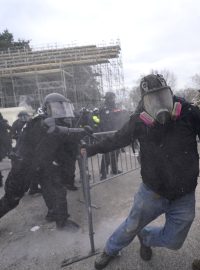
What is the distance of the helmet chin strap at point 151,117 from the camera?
264 cm

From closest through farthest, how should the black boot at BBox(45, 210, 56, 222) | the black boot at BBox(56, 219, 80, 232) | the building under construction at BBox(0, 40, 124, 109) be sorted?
the black boot at BBox(56, 219, 80, 232)
the black boot at BBox(45, 210, 56, 222)
the building under construction at BBox(0, 40, 124, 109)

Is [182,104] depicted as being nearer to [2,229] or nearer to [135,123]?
[135,123]

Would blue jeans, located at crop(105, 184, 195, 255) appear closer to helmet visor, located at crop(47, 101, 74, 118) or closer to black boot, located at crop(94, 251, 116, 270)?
black boot, located at crop(94, 251, 116, 270)

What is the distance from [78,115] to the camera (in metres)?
7.62

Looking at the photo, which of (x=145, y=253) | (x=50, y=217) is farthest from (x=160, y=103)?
(x=50, y=217)

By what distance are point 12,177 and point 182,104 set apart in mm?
2490

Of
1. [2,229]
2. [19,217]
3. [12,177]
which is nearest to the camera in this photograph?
[12,177]

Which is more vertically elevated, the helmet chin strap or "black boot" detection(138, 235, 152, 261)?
the helmet chin strap

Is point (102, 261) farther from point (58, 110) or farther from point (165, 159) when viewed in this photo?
point (58, 110)

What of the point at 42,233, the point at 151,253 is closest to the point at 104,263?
the point at 151,253

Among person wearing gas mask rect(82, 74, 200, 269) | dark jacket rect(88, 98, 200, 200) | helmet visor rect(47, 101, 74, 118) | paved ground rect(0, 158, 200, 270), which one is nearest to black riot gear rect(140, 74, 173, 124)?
person wearing gas mask rect(82, 74, 200, 269)

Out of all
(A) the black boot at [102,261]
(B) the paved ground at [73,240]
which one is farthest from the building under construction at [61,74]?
(A) the black boot at [102,261]

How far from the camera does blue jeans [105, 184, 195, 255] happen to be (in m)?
2.79

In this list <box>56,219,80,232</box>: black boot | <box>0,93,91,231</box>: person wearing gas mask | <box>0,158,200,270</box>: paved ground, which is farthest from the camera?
<box>56,219,80,232</box>: black boot
